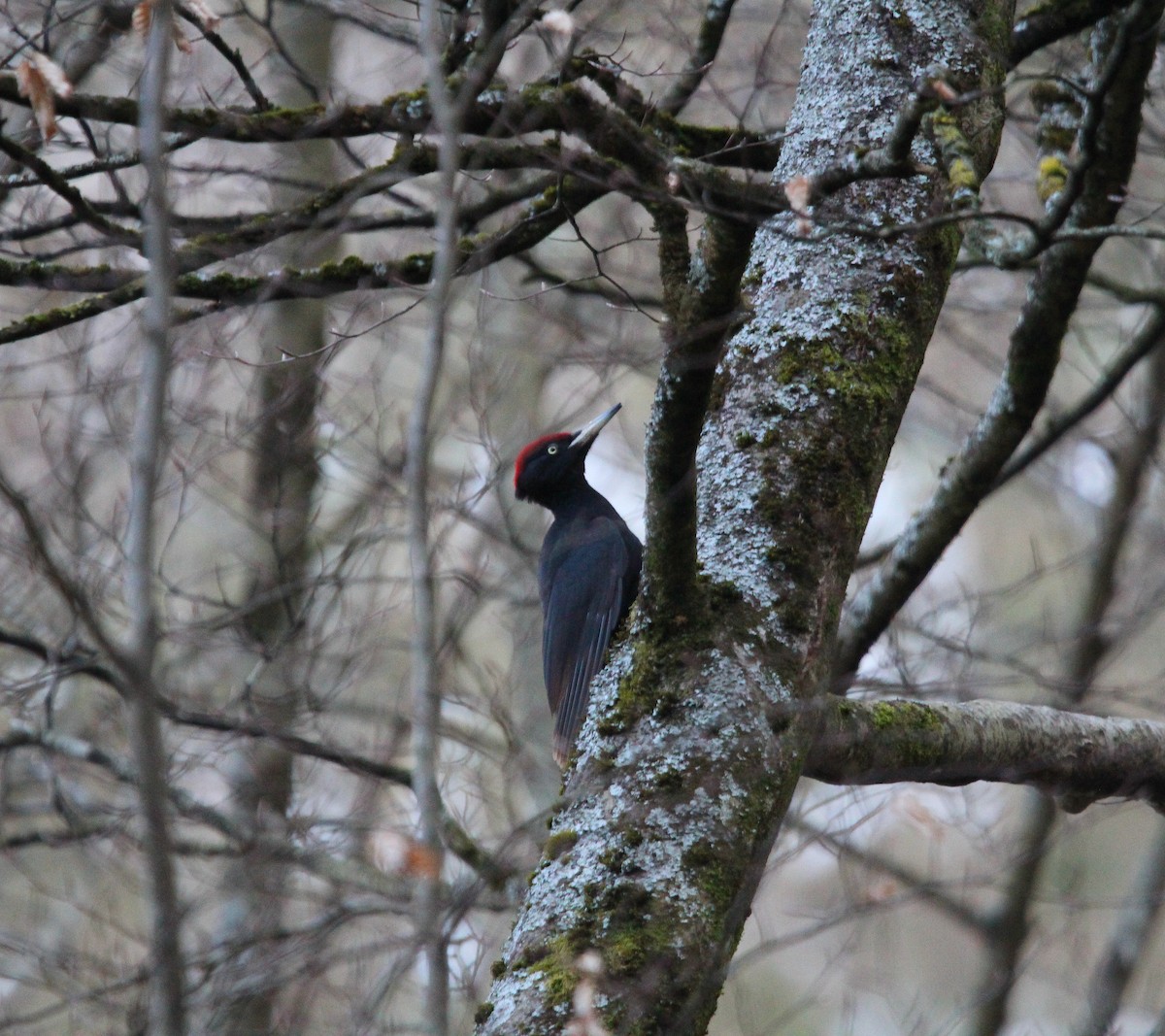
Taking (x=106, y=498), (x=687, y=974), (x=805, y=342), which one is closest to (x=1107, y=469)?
(x=805, y=342)

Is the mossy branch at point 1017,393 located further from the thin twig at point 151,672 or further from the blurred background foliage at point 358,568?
the thin twig at point 151,672

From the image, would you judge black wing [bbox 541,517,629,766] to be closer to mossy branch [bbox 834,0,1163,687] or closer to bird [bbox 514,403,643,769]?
bird [bbox 514,403,643,769]

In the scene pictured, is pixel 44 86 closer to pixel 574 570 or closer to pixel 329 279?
pixel 329 279

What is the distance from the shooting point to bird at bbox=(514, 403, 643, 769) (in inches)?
171

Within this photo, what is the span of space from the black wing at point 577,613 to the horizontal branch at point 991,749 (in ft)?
3.97

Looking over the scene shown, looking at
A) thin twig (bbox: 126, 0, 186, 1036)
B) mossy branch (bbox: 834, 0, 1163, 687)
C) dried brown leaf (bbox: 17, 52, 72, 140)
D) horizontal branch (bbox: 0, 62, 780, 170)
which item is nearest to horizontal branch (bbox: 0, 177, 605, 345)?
horizontal branch (bbox: 0, 62, 780, 170)

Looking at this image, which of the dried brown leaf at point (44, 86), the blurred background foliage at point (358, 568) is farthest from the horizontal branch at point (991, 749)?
the dried brown leaf at point (44, 86)

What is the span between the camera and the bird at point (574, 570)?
4.34 metres

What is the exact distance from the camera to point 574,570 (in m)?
4.88

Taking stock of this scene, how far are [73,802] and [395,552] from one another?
3.90m

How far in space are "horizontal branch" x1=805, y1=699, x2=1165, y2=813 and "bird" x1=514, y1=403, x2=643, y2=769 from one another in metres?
1.03

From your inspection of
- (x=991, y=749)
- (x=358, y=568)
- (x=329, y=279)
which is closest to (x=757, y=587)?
(x=991, y=749)

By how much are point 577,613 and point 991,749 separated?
177 centimetres

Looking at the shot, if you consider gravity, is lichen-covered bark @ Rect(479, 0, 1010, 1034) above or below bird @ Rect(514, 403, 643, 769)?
below
